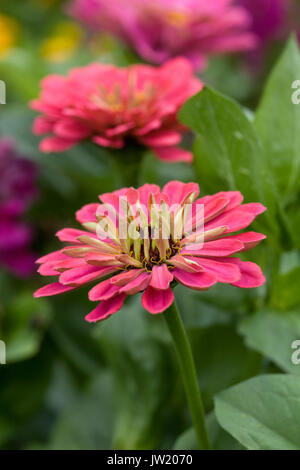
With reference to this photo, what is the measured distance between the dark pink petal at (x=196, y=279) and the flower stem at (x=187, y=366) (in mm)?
18

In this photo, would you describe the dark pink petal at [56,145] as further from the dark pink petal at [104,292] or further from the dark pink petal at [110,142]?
the dark pink petal at [104,292]

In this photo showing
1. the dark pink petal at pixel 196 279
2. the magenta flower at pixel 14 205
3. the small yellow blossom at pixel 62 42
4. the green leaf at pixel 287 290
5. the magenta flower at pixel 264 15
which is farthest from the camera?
the small yellow blossom at pixel 62 42

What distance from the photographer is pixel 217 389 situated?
0.39 meters

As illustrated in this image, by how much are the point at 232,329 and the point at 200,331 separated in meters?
0.03

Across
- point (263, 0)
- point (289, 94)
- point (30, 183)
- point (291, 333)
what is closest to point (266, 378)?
point (291, 333)

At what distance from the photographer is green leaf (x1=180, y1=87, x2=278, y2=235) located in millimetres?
314

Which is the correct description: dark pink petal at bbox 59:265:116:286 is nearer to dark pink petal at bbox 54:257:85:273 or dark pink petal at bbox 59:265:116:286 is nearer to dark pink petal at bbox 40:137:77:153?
dark pink petal at bbox 54:257:85:273

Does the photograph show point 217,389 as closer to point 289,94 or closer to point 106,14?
point 289,94

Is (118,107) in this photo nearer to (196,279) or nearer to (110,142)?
(110,142)

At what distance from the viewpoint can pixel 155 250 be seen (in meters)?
0.27

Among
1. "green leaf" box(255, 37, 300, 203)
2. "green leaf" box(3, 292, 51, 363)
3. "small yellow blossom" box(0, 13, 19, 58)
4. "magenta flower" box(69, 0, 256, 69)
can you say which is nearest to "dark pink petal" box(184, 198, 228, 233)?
"green leaf" box(255, 37, 300, 203)

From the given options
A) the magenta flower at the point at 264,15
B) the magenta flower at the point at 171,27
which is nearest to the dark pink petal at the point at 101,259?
the magenta flower at the point at 171,27

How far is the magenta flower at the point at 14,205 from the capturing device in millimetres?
508

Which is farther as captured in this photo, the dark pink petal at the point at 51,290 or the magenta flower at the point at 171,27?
the magenta flower at the point at 171,27
